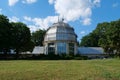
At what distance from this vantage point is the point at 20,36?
75688 mm

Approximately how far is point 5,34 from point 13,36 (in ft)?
15.4

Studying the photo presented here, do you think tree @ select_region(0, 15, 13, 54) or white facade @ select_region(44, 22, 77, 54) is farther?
white facade @ select_region(44, 22, 77, 54)

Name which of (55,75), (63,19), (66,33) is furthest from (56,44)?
(55,75)

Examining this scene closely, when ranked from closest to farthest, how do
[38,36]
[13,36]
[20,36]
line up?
[13,36], [20,36], [38,36]

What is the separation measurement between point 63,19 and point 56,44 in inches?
414

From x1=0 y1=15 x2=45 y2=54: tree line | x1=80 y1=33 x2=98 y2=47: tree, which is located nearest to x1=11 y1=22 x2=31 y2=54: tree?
x1=0 y1=15 x2=45 y2=54: tree line

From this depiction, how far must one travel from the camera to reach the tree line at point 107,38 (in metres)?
69.2

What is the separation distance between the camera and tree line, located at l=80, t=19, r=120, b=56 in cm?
6919

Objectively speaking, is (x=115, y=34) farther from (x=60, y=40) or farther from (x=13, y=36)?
(x=13, y=36)

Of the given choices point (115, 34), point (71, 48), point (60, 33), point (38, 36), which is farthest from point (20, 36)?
point (38, 36)

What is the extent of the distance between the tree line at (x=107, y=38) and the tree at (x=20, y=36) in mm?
22449

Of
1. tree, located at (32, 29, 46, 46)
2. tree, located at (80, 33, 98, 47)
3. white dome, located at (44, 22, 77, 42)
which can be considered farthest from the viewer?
tree, located at (32, 29, 46, 46)

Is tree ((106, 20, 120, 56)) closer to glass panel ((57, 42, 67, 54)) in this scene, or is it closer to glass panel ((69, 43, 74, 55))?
glass panel ((69, 43, 74, 55))

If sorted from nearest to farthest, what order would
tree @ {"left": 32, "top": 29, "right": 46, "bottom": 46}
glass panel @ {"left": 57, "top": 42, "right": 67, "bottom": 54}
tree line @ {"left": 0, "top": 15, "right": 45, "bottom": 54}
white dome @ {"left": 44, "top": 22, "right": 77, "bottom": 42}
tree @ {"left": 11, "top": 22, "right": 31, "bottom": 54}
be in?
tree line @ {"left": 0, "top": 15, "right": 45, "bottom": 54} → tree @ {"left": 11, "top": 22, "right": 31, "bottom": 54} → white dome @ {"left": 44, "top": 22, "right": 77, "bottom": 42} → glass panel @ {"left": 57, "top": 42, "right": 67, "bottom": 54} → tree @ {"left": 32, "top": 29, "right": 46, "bottom": 46}
